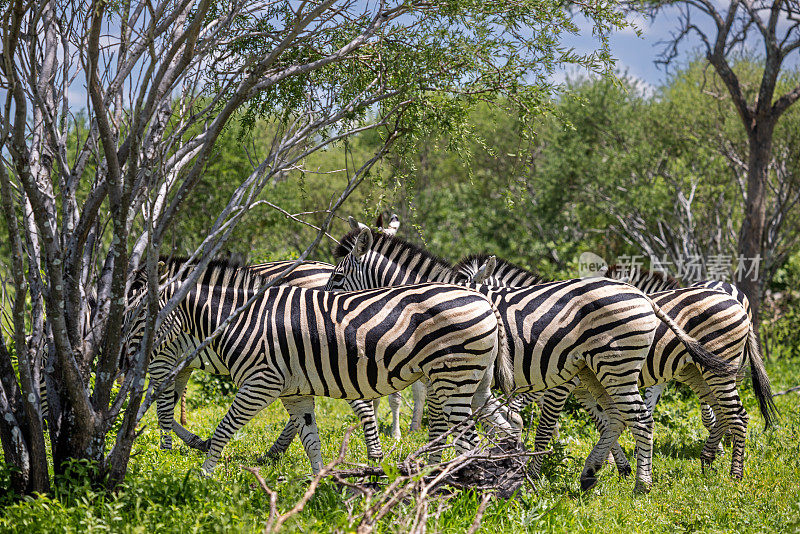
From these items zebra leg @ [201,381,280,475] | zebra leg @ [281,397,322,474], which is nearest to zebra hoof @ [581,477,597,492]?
zebra leg @ [281,397,322,474]

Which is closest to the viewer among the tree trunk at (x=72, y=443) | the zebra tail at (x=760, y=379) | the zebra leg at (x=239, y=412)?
the tree trunk at (x=72, y=443)

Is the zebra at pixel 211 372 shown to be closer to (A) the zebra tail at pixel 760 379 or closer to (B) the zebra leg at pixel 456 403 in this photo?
(B) the zebra leg at pixel 456 403

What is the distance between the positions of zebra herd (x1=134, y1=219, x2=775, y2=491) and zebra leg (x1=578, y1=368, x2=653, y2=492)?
0.03 ft

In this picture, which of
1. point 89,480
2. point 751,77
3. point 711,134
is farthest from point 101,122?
point 751,77

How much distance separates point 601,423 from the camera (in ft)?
23.7

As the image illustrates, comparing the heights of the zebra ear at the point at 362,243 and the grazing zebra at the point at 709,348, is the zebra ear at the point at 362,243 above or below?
above

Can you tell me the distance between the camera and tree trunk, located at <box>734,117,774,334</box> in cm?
1214

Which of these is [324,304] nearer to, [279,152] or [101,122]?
[279,152]

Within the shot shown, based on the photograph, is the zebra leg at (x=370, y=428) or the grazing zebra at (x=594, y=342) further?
the zebra leg at (x=370, y=428)

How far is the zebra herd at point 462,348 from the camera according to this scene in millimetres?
5887

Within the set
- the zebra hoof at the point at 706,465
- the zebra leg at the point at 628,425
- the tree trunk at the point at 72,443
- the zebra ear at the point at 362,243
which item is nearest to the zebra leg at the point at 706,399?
the zebra hoof at the point at 706,465

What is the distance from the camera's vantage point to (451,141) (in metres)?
5.52

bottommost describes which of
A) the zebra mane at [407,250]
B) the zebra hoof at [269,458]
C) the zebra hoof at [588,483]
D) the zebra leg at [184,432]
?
the zebra hoof at [269,458]

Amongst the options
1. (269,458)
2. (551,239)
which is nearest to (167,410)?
(269,458)
